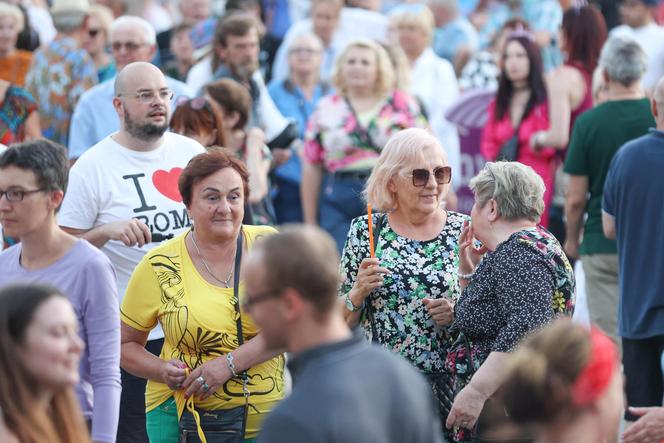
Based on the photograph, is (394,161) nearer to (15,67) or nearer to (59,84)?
(59,84)

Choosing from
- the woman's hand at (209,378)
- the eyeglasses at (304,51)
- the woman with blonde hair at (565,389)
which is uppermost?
the eyeglasses at (304,51)

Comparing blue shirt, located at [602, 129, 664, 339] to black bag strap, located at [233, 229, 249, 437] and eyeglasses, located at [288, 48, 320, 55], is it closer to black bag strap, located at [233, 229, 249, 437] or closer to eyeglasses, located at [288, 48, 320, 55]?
black bag strap, located at [233, 229, 249, 437]

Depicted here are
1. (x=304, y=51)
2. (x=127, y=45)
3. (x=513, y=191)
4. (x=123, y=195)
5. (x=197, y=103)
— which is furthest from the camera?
(x=304, y=51)

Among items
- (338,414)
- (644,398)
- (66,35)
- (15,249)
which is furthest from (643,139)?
(66,35)

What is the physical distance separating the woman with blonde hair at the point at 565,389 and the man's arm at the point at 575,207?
5.04 m

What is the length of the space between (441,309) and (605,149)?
3029 millimetres

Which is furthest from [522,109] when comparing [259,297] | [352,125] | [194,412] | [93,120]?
[259,297]

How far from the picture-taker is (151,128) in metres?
6.22

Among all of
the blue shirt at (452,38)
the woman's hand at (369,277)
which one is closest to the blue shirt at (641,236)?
the woman's hand at (369,277)

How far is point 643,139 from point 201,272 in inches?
99.4

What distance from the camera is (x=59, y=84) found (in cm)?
923

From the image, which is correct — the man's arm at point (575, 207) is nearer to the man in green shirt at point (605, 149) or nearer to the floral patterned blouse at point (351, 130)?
the man in green shirt at point (605, 149)

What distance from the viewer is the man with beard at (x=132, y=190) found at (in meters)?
6.08

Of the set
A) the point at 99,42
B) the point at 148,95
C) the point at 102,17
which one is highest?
the point at 102,17
